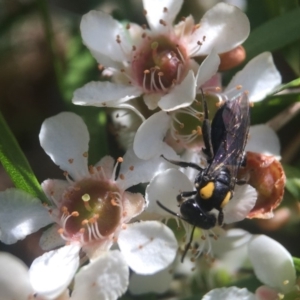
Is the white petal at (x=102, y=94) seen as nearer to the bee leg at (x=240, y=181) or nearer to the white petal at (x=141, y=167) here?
the white petal at (x=141, y=167)

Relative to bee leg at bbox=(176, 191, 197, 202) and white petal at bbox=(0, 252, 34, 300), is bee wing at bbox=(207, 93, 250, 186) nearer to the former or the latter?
bee leg at bbox=(176, 191, 197, 202)

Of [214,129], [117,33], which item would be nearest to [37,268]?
[214,129]

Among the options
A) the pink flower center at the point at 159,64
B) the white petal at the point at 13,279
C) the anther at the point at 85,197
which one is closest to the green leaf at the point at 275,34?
the pink flower center at the point at 159,64

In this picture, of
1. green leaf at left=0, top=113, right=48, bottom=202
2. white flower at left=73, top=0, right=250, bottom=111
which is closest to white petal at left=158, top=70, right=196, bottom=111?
white flower at left=73, top=0, right=250, bottom=111

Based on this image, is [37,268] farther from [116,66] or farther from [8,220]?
[116,66]

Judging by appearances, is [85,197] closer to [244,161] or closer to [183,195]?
[183,195]

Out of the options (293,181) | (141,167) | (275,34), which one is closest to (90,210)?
(141,167)
